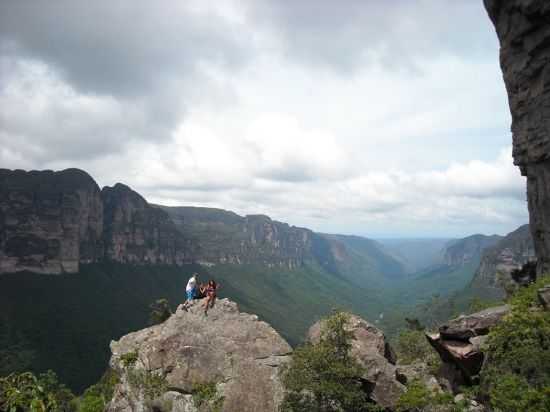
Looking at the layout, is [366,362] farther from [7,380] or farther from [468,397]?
[7,380]

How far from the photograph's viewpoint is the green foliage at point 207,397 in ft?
80.2

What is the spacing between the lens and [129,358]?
94.7 feet

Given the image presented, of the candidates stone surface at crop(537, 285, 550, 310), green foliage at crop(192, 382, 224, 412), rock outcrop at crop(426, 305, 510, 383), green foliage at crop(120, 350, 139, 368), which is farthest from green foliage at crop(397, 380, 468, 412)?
A: green foliage at crop(120, 350, 139, 368)

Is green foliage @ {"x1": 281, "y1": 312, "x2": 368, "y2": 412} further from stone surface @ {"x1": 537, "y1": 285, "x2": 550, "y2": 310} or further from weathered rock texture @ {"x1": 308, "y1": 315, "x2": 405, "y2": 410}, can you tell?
stone surface @ {"x1": 537, "y1": 285, "x2": 550, "y2": 310}

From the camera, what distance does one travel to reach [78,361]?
138 metres

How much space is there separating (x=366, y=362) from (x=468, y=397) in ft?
18.7

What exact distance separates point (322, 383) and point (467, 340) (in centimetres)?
888

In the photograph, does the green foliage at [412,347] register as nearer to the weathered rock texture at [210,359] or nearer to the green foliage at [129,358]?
the weathered rock texture at [210,359]

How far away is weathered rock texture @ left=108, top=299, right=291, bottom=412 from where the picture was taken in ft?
80.5

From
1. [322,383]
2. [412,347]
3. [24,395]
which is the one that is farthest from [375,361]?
[412,347]

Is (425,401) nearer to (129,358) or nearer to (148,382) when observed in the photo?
(148,382)

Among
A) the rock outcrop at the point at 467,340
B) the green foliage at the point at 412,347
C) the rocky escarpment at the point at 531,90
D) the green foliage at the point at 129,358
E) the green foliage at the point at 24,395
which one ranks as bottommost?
the green foliage at the point at 412,347

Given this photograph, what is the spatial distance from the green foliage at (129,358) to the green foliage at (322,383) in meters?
11.2

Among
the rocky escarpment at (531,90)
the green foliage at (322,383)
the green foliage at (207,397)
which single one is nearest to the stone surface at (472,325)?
the green foliage at (322,383)
